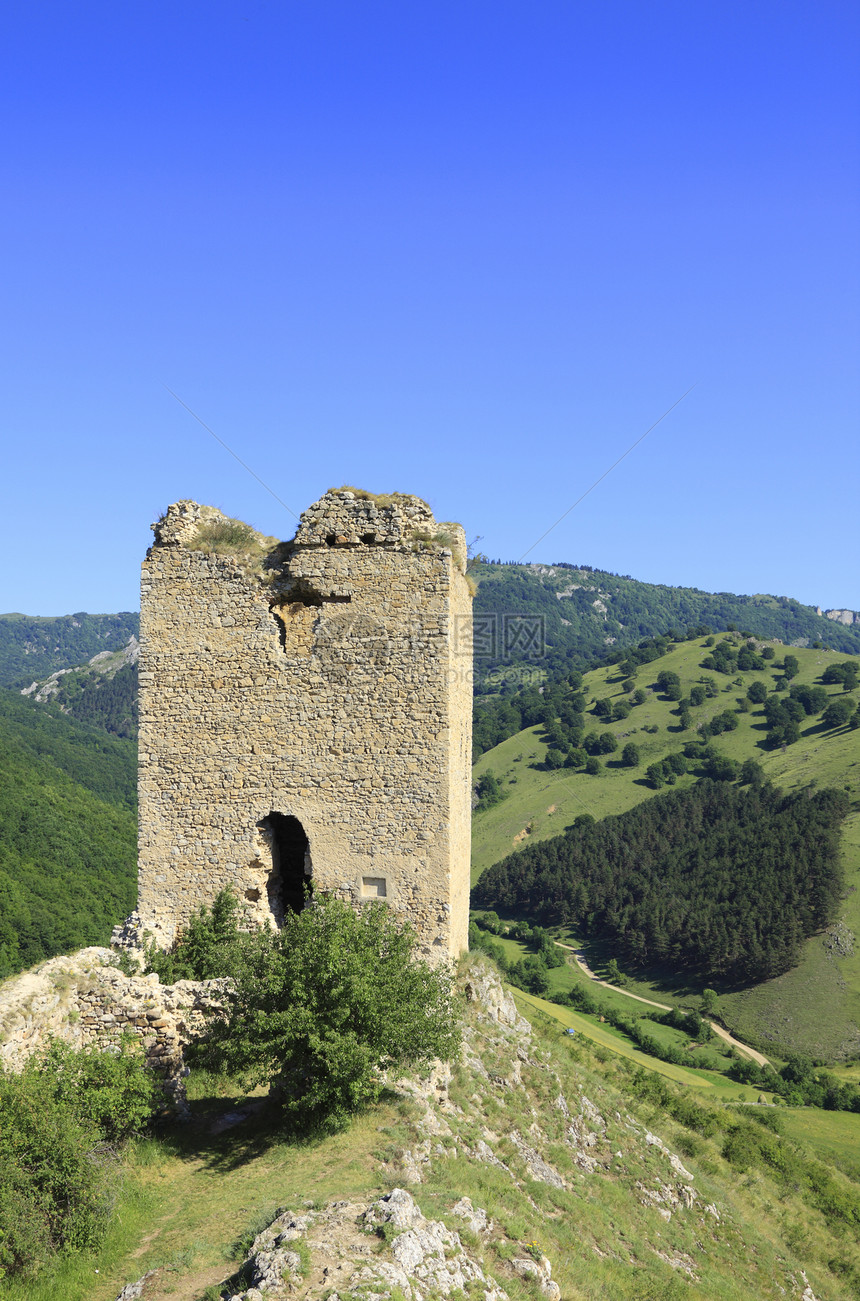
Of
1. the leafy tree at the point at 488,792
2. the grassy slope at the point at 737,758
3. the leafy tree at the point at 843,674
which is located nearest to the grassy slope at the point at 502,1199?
the grassy slope at the point at 737,758

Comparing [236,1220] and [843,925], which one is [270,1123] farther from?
[843,925]

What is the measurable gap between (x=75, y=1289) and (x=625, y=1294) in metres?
5.52

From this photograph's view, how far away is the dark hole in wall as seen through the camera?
14102mm

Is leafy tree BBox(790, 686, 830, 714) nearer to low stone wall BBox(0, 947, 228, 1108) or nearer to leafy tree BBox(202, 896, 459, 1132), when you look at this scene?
leafy tree BBox(202, 896, 459, 1132)

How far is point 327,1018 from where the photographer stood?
1040cm

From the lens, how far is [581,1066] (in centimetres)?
1691

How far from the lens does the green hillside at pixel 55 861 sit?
60.4 m

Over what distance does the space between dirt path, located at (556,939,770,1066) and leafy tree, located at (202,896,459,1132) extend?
2597 inches

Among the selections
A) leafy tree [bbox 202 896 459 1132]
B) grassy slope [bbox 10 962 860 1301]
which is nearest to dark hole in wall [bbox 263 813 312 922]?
leafy tree [bbox 202 896 459 1132]

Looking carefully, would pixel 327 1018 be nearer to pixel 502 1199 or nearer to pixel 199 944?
pixel 502 1199

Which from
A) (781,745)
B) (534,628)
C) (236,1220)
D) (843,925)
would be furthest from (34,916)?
(781,745)

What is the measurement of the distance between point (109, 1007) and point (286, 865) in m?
3.75

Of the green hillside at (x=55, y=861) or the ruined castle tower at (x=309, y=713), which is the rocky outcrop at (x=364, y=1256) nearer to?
the ruined castle tower at (x=309, y=713)

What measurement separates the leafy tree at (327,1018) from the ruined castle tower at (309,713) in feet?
6.34
